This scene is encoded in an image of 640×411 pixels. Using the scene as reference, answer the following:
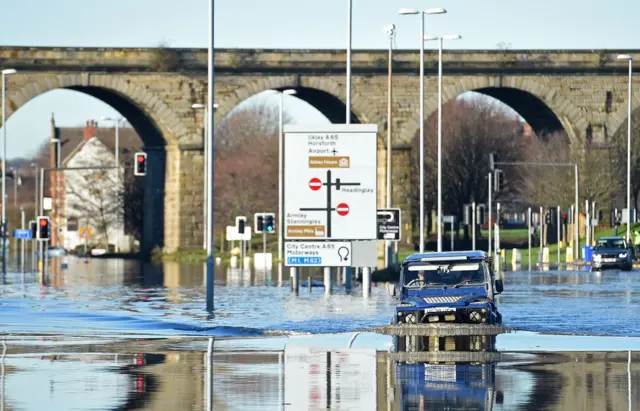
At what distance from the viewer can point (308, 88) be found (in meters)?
84.6

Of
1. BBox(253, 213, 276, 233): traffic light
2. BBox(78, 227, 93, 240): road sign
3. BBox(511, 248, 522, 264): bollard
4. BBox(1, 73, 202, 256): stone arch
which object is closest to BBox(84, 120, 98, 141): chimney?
BBox(78, 227, 93, 240): road sign

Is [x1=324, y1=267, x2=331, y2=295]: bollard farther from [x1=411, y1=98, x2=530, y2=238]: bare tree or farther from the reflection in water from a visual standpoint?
[x1=411, y1=98, x2=530, y2=238]: bare tree

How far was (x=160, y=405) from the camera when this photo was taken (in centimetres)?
1623

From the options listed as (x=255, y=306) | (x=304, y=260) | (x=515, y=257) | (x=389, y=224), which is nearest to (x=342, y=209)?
(x=304, y=260)

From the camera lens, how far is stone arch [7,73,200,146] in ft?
268

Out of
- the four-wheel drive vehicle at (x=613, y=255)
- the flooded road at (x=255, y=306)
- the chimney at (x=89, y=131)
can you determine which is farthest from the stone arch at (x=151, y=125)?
the chimney at (x=89, y=131)

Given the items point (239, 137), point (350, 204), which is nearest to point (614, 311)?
point (350, 204)

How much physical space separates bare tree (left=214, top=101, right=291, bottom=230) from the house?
823 centimetres

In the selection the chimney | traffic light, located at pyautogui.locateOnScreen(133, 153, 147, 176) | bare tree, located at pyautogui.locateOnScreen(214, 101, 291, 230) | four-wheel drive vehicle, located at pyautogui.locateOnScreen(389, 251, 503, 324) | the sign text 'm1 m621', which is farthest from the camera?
the chimney

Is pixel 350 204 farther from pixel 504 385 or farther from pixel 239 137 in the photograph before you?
pixel 239 137

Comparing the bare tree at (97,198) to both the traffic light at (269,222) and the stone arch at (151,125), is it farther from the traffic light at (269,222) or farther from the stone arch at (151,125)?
the traffic light at (269,222)

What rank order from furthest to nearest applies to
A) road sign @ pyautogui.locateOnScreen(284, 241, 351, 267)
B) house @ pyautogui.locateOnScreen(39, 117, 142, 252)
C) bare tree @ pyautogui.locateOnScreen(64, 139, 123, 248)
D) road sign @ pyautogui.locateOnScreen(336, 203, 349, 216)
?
bare tree @ pyautogui.locateOnScreen(64, 139, 123, 248), house @ pyautogui.locateOnScreen(39, 117, 142, 252), road sign @ pyautogui.locateOnScreen(284, 241, 351, 267), road sign @ pyautogui.locateOnScreen(336, 203, 349, 216)

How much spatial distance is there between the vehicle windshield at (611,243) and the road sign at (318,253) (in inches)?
1322

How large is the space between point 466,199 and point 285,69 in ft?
99.7
